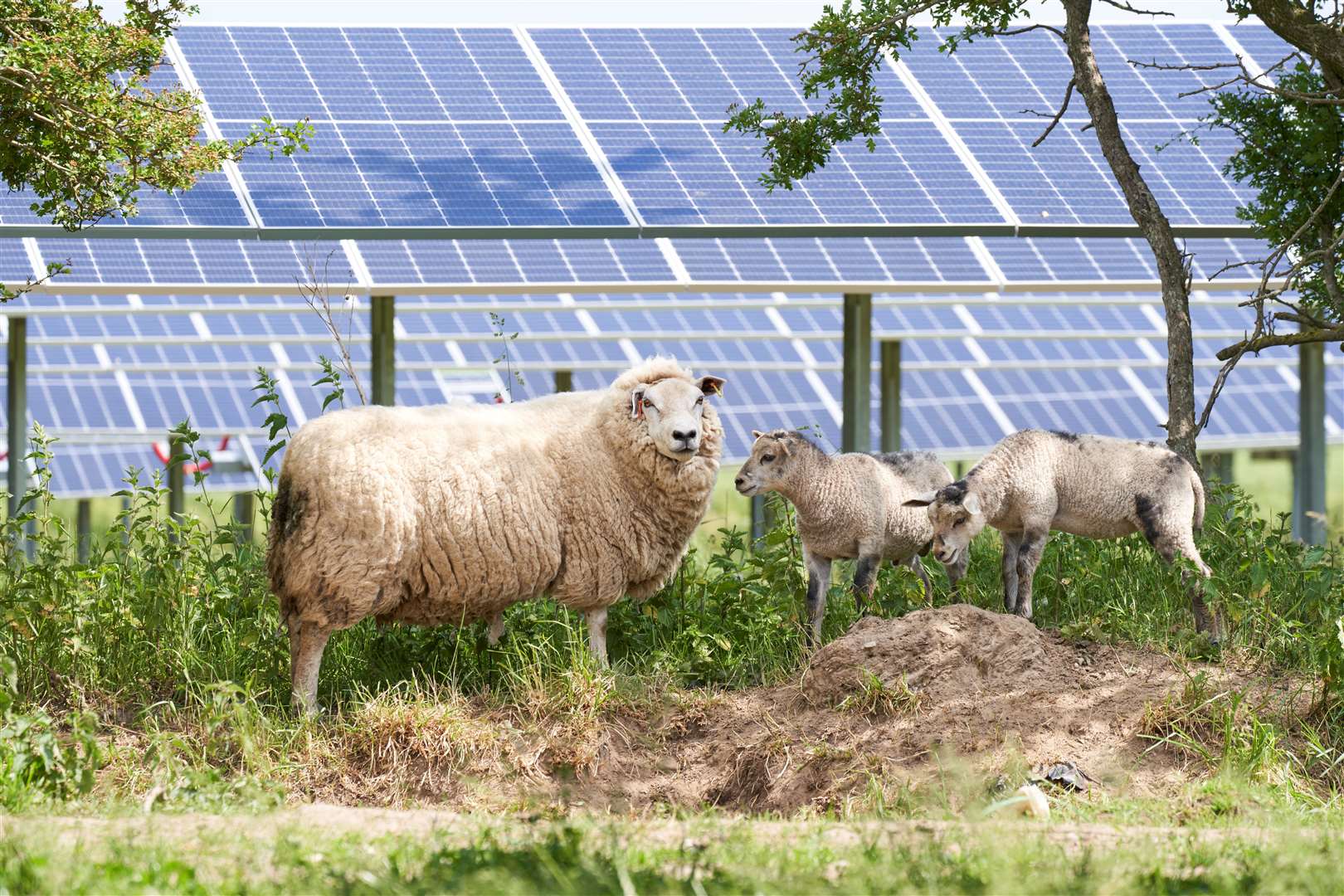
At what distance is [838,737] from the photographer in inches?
288

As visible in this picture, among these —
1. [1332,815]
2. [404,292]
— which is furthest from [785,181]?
[1332,815]

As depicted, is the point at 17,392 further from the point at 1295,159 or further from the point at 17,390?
the point at 1295,159

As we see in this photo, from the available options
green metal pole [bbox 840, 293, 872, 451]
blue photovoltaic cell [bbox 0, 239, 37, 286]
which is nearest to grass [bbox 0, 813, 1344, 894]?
green metal pole [bbox 840, 293, 872, 451]

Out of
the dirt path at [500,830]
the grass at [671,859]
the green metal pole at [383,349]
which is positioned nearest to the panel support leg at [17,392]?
the green metal pole at [383,349]

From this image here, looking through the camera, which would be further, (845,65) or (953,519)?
(845,65)

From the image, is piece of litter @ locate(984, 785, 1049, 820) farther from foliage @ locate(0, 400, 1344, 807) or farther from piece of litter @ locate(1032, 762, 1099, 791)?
foliage @ locate(0, 400, 1344, 807)

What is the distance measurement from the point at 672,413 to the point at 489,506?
102 centimetres

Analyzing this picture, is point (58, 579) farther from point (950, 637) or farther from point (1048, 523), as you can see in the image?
point (1048, 523)

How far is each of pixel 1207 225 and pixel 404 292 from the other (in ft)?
19.0

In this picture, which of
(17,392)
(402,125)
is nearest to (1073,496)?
(402,125)

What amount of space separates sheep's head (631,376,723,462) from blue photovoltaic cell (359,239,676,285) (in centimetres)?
337

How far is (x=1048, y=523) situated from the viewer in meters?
8.08

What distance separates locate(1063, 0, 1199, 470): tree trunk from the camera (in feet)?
29.6

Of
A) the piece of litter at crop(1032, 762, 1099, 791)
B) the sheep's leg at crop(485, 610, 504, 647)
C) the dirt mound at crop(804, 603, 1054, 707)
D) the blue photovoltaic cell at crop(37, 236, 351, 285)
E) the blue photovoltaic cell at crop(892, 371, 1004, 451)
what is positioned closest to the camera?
the piece of litter at crop(1032, 762, 1099, 791)
